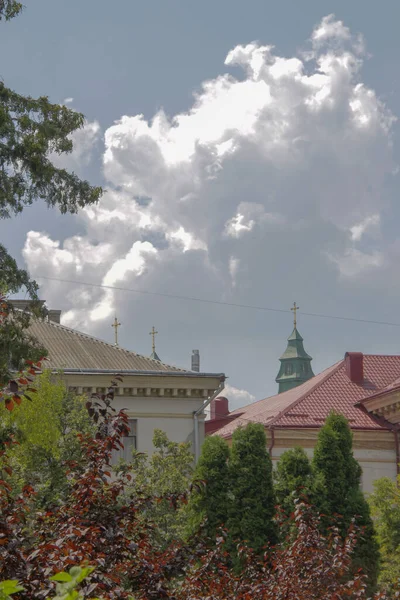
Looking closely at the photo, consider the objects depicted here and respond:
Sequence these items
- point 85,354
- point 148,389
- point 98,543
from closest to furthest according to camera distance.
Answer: point 98,543, point 148,389, point 85,354

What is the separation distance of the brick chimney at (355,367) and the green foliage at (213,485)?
1751 centimetres

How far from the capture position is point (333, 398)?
4716 centimetres

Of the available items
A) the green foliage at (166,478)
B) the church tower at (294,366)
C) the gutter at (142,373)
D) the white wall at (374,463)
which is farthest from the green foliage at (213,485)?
the church tower at (294,366)

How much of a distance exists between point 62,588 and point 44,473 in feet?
76.2

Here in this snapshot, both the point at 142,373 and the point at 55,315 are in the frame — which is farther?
the point at 55,315

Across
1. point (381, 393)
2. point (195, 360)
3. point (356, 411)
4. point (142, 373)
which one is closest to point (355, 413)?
point (356, 411)

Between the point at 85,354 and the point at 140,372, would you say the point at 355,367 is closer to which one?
the point at 140,372

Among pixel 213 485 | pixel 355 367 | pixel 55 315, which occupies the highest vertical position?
pixel 55 315

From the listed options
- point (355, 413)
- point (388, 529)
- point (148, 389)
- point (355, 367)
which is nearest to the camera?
point (388, 529)

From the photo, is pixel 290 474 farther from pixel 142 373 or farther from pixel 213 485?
pixel 142 373

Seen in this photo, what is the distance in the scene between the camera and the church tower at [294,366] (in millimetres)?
151500

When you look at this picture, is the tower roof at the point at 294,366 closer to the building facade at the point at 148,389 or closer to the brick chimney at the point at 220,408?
the brick chimney at the point at 220,408

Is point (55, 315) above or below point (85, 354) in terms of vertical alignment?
above

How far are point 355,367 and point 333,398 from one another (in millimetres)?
2948
